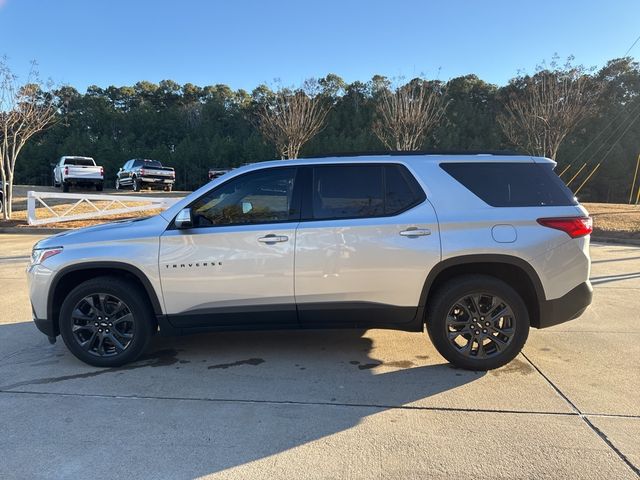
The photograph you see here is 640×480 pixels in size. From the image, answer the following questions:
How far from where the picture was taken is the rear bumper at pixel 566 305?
4.30 m

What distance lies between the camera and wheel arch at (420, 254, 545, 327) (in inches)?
166

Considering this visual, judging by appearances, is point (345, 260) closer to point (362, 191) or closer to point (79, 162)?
point (362, 191)

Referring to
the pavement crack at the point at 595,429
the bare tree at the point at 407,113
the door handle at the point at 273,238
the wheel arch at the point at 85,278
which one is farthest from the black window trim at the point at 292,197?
the bare tree at the point at 407,113

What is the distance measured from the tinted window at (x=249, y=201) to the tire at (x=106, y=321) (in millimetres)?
941

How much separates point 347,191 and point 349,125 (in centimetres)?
5669

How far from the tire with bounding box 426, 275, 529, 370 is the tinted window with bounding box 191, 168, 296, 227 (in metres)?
1.62

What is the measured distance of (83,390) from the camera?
4.02 m

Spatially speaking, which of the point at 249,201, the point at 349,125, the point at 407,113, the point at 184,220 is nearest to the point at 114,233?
the point at 184,220

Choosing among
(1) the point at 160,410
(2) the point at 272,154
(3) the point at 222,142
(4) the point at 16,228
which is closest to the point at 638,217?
(1) the point at 160,410

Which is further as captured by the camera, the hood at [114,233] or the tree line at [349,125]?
the tree line at [349,125]

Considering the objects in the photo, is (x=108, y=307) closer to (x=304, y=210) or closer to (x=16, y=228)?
(x=304, y=210)

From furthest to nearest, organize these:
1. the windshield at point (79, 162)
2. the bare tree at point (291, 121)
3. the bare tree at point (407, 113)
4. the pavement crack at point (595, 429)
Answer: the bare tree at point (291, 121), the windshield at point (79, 162), the bare tree at point (407, 113), the pavement crack at point (595, 429)

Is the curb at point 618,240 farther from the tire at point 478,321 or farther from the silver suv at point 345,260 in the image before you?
the tire at point 478,321

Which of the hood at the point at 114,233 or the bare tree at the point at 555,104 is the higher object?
the bare tree at the point at 555,104
